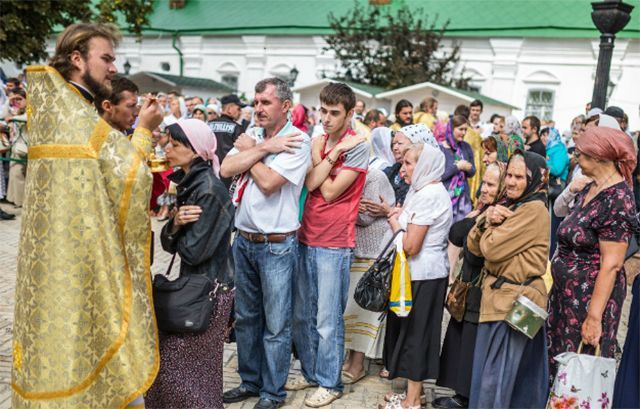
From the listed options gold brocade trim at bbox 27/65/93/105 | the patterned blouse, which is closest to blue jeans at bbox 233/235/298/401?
gold brocade trim at bbox 27/65/93/105

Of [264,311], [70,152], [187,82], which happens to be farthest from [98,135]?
[187,82]

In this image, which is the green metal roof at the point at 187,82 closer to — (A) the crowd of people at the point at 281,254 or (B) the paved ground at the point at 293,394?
(B) the paved ground at the point at 293,394

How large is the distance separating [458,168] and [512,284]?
3.85m

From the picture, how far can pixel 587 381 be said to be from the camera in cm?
340

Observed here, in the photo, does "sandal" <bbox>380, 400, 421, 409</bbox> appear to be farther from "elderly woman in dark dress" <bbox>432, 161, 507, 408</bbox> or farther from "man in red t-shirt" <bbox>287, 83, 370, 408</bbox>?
"man in red t-shirt" <bbox>287, 83, 370, 408</bbox>

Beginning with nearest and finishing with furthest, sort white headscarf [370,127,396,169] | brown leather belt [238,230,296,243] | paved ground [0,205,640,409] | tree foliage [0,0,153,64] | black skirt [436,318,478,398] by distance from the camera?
brown leather belt [238,230,296,243], black skirt [436,318,478,398], paved ground [0,205,640,409], white headscarf [370,127,396,169], tree foliage [0,0,153,64]

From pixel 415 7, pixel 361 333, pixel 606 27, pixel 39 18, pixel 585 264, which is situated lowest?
pixel 361 333

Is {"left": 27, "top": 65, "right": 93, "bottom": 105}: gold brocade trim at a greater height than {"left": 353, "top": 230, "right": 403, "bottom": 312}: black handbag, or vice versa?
{"left": 27, "top": 65, "right": 93, "bottom": 105}: gold brocade trim

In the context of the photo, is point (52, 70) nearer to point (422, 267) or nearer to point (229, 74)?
point (422, 267)

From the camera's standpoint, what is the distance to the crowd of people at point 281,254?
8.76 feet

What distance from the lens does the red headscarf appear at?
3645mm

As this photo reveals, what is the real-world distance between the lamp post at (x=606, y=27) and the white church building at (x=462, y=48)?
14330 mm

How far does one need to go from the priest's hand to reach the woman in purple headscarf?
4662 millimetres

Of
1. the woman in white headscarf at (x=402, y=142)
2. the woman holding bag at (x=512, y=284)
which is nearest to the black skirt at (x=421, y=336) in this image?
the woman holding bag at (x=512, y=284)
